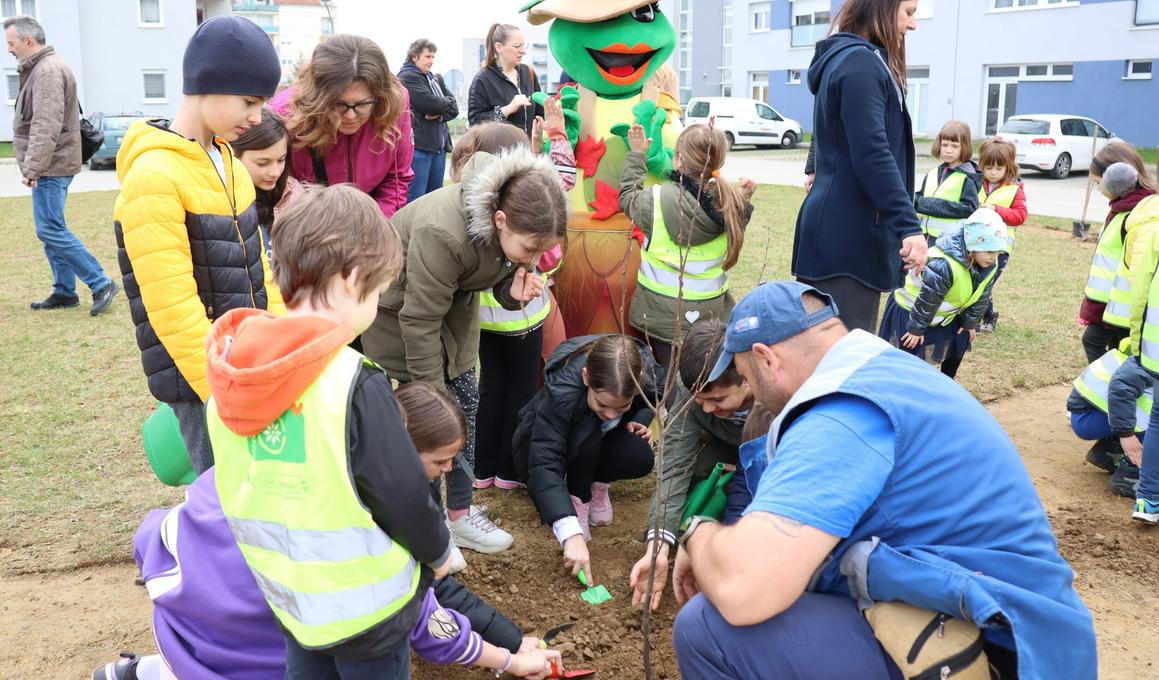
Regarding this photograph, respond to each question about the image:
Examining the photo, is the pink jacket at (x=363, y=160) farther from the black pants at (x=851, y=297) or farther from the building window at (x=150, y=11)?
the building window at (x=150, y=11)

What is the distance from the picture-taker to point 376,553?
6.17ft

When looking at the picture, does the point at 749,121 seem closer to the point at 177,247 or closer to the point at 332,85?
the point at 332,85

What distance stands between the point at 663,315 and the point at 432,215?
1.33 m

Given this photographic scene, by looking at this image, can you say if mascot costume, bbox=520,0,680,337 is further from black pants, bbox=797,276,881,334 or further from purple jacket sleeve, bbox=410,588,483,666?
purple jacket sleeve, bbox=410,588,483,666

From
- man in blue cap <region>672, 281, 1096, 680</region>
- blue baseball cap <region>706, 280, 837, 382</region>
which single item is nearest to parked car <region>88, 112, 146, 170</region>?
blue baseball cap <region>706, 280, 837, 382</region>

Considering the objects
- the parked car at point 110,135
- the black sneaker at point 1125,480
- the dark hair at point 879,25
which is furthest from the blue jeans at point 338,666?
the parked car at point 110,135

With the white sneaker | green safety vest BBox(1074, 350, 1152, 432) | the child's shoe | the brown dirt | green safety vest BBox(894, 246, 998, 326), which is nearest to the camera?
the brown dirt

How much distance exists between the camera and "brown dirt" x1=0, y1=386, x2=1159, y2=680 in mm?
3016

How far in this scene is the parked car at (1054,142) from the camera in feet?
63.8

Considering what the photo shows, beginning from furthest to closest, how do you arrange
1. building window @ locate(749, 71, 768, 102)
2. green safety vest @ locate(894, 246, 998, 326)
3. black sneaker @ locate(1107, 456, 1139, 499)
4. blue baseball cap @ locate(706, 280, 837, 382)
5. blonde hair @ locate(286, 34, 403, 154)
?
building window @ locate(749, 71, 768, 102)
green safety vest @ locate(894, 246, 998, 326)
black sneaker @ locate(1107, 456, 1139, 499)
blonde hair @ locate(286, 34, 403, 154)
blue baseball cap @ locate(706, 280, 837, 382)

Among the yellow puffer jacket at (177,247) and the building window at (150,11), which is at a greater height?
the building window at (150,11)

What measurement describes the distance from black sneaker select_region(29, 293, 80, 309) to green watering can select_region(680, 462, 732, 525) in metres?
5.83

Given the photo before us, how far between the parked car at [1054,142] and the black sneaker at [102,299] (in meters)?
17.7

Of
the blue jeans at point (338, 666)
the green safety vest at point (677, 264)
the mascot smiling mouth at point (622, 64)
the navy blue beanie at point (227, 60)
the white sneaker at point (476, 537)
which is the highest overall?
the mascot smiling mouth at point (622, 64)
